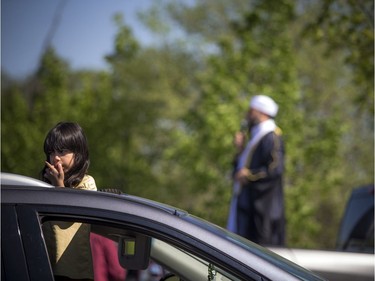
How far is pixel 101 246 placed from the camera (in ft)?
17.8

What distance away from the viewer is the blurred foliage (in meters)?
25.4

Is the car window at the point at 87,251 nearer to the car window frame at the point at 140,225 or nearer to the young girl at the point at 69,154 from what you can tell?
the car window frame at the point at 140,225

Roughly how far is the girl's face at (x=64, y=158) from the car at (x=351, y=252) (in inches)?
97.4

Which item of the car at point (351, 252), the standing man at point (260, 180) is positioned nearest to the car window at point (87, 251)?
the car at point (351, 252)

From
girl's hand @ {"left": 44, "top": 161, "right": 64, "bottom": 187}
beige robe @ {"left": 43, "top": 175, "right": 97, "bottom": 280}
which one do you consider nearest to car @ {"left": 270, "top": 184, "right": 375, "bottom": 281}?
girl's hand @ {"left": 44, "top": 161, "right": 64, "bottom": 187}

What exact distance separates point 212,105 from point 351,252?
18.9m

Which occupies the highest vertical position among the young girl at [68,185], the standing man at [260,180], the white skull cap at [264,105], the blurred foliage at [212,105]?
the blurred foliage at [212,105]

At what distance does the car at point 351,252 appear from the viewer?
263 inches

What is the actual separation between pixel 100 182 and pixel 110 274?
85.6 feet

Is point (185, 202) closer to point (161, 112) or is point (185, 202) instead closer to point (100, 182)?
point (161, 112)

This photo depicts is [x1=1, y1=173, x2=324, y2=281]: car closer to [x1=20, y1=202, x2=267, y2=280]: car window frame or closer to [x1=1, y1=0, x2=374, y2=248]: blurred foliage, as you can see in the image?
[x1=20, y1=202, x2=267, y2=280]: car window frame

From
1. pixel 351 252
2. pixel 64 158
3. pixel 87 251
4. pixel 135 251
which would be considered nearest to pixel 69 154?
pixel 64 158

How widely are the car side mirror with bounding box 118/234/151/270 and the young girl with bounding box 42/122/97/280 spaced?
152 mm

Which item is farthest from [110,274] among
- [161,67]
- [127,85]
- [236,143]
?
[161,67]
